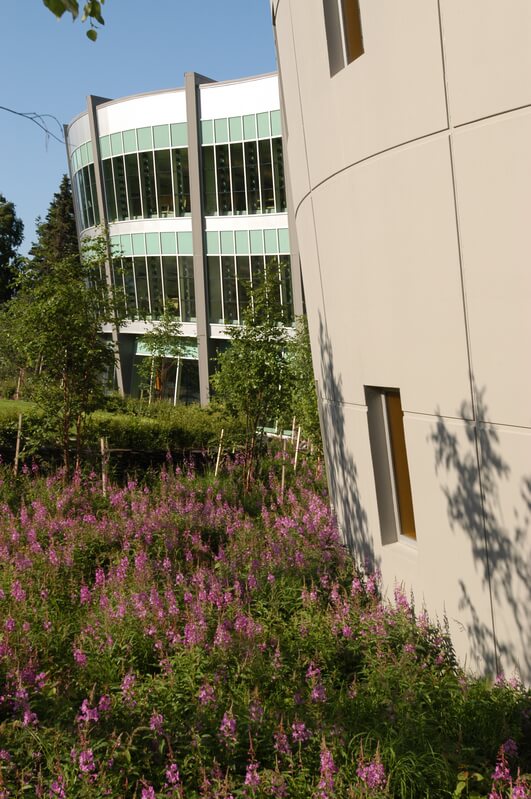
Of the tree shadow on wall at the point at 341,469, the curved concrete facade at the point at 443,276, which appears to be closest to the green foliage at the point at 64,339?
the tree shadow on wall at the point at 341,469

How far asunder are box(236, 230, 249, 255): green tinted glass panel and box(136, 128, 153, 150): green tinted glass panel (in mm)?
5681

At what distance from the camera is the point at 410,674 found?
6.08 m

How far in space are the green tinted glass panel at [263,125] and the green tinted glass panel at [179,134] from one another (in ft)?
12.1

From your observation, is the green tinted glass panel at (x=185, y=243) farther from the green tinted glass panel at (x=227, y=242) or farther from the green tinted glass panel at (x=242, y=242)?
the green tinted glass panel at (x=242, y=242)

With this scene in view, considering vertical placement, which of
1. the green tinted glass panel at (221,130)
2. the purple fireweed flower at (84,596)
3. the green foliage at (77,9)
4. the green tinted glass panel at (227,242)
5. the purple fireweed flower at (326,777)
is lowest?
the purple fireweed flower at (326,777)

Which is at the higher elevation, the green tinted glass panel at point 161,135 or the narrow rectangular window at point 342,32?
the green tinted glass panel at point 161,135

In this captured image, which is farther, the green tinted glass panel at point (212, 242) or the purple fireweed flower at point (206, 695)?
the green tinted glass panel at point (212, 242)

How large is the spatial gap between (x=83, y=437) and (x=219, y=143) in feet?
57.4

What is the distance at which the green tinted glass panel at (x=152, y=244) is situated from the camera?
32.0 meters

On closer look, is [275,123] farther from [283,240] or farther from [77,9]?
[77,9]

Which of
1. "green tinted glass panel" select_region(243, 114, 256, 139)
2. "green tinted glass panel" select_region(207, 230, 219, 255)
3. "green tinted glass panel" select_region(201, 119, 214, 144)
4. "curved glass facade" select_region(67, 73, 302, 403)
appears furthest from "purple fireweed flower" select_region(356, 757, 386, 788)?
"green tinted glass panel" select_region(201, 119, 214, 144)

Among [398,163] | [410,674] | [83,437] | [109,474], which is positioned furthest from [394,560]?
[83,437]

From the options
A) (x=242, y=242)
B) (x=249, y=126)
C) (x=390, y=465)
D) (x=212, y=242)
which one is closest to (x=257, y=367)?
(x=390, y=465)

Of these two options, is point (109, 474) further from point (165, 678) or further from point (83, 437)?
point (165, 678)
